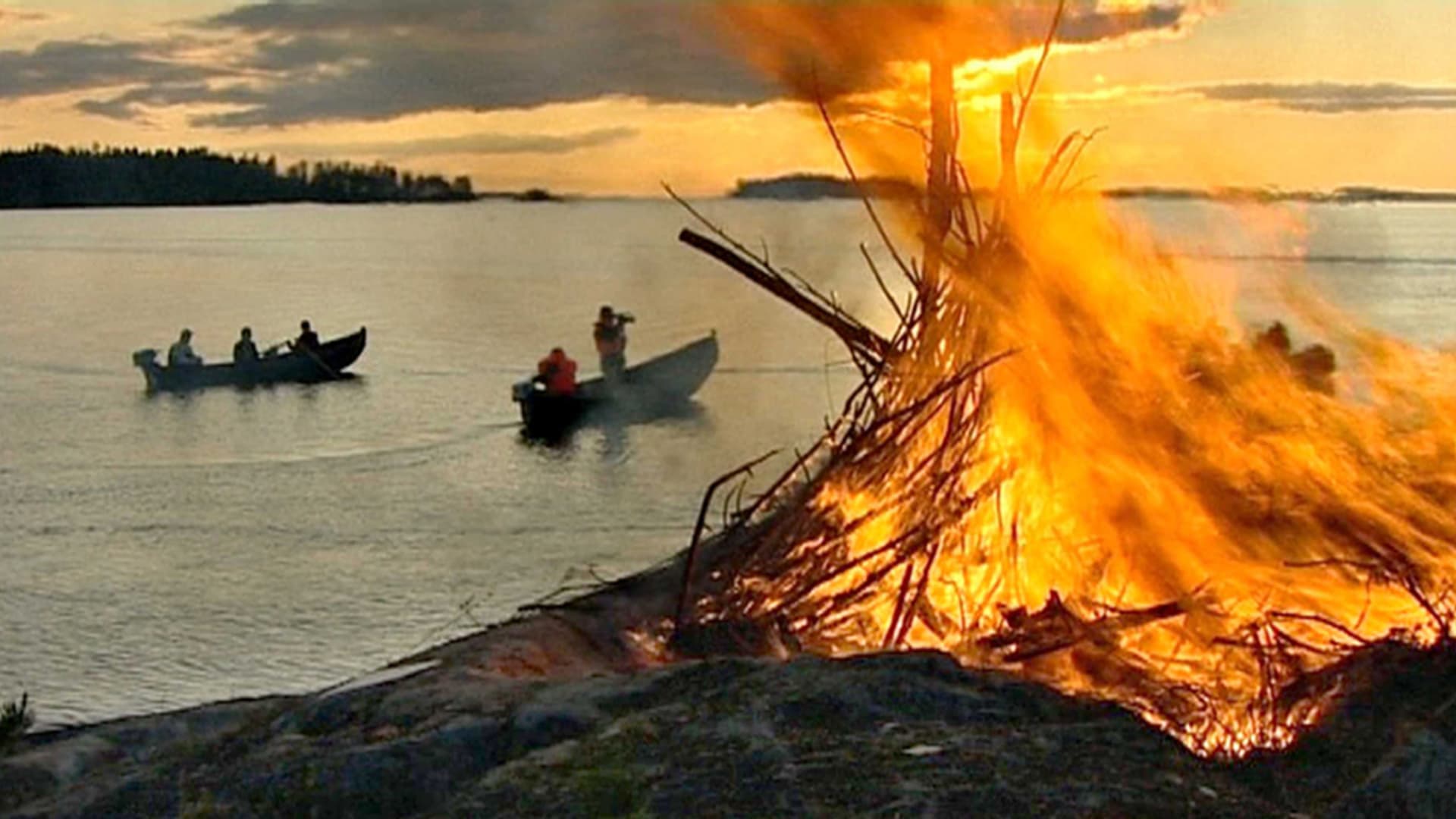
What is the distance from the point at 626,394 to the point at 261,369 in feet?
40.6

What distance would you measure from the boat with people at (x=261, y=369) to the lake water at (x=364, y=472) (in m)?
0.49

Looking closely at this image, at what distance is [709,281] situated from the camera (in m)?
106

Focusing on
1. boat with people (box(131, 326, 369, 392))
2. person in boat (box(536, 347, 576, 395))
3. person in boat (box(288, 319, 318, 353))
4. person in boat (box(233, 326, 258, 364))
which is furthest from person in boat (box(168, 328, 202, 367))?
person in boat (box(536, 347, 576, 395))

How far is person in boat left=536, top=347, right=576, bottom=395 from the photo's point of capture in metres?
44.5

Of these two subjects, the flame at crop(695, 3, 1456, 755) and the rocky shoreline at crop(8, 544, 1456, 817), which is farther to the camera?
the flame at crop(695, 3, 1456, 755)

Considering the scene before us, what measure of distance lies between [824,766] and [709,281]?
100 m

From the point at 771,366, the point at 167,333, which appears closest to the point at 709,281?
the point at 167,333

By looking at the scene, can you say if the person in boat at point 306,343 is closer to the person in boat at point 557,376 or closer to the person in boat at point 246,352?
the person in boat at point 246,352

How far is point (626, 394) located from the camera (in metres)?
47.7

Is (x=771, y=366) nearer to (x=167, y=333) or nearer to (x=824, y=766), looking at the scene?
(x=167, y=333)

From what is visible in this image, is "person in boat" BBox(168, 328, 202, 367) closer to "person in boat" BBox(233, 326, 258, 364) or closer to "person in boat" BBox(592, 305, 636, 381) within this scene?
"person in boat" BBox(233, 326, 258, 364)

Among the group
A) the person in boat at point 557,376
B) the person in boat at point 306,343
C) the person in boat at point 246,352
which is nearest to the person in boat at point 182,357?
the person in boat at point 246,352

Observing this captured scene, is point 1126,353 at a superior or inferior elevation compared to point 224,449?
superior

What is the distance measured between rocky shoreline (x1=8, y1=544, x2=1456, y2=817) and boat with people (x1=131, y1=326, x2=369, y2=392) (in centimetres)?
4912
